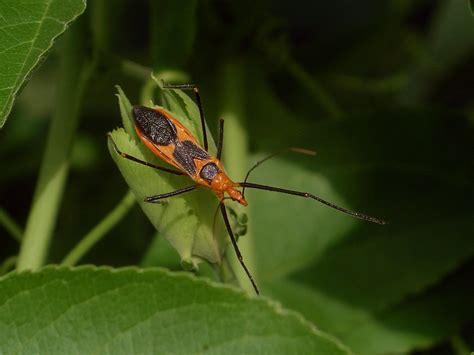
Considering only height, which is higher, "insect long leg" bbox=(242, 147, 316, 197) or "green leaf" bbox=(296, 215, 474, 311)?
"insect long leg" bbox=(242, 147, 316, 197)

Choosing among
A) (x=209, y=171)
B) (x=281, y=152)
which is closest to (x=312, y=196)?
(x=281, y=152)

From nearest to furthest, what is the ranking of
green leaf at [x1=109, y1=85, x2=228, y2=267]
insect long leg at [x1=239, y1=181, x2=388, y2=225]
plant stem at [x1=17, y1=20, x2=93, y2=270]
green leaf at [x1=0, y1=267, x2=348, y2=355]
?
green leaf at [x1=0, y1=267, x2=348, y2=355], green leaf at [x1=109, y1=85, x2=228, y2=267], plant stem at [x1=17, y1=20, x2=93, y2=270], insect long leg at [x1=239, y1=181, x2=388, y2=225]

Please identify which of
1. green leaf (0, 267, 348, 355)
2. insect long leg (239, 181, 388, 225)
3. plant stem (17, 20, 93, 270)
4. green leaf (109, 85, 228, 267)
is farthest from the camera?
insect long leg (239, 181, 388, 225)

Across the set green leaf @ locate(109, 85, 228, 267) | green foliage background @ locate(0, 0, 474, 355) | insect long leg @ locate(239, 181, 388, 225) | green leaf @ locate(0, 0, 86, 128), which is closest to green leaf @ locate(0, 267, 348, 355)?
green foliage background @ locate(0, 0, 474, 355)

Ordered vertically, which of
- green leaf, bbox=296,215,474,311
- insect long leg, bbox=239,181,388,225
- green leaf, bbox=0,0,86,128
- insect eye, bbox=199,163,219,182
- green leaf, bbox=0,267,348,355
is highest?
green leaf, bbox=0,0,86,128

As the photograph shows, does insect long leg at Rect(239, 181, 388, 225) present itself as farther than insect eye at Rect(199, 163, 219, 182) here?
Yes

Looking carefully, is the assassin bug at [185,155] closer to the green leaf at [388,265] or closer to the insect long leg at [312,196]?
the insect long leg at [312,196]

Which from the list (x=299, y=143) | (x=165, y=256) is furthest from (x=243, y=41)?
(x=165, y=256)

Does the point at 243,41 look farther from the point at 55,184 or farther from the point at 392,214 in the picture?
the point at 55,184

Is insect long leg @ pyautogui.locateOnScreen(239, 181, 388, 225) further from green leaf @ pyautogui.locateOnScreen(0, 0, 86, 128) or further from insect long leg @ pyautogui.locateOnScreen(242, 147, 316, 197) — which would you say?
green leaf @ pyautogui.locateOnScreen(0, 0, 86, 128)
